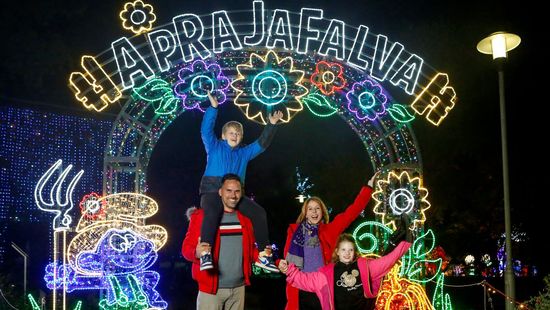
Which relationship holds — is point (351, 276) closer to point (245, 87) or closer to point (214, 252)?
point (214, 252)

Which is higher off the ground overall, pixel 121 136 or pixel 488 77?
pixel 488 77

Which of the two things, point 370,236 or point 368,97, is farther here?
point 368,97

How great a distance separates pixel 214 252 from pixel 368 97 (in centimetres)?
595

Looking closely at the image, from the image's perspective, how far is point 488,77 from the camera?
52.8ft

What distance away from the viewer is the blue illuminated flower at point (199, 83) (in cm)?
1047

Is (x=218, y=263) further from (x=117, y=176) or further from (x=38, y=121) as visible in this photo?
(x=38, y=121)

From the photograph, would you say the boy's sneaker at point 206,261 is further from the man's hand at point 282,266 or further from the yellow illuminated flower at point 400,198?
the yellow illuminated flower at point 400,198

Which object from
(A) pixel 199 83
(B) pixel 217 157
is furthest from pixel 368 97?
(B) pixel 217 157

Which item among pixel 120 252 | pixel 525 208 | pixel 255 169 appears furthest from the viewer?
pixel 255 169

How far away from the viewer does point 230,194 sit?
18.9 feet

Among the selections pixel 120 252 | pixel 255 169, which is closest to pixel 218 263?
pixel 120 252

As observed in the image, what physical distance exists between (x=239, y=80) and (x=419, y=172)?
3419 millimetres

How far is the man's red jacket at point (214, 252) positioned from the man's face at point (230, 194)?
0.11 metres

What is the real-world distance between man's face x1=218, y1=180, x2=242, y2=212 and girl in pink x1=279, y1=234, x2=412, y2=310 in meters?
0.68
